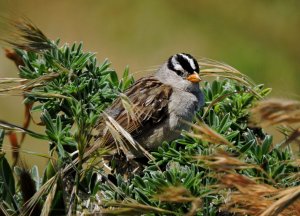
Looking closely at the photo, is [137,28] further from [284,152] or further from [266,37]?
[284,152]

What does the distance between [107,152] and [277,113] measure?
29.1 inches

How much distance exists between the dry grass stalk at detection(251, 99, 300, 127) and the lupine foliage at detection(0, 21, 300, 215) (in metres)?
0.15

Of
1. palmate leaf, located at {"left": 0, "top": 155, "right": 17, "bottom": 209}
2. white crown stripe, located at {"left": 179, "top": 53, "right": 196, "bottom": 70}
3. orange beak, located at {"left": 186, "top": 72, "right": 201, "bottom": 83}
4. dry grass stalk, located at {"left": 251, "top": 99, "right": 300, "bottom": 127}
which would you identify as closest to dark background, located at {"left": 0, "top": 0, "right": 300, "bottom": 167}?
white crown stripe, located at {"left": 179, "top": 53, "right": 196, "bottom": 70}

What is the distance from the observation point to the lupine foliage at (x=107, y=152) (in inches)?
89.3

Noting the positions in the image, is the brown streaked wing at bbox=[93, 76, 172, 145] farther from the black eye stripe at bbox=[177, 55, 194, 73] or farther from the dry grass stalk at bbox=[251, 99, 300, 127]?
the dry grass stalk at bbox=[251, 99, 300, 127]

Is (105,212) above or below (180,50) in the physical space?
above

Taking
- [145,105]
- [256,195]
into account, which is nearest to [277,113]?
[256,195]

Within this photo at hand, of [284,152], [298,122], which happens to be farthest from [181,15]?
[298,122]

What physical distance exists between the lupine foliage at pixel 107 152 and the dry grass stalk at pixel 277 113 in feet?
0.50

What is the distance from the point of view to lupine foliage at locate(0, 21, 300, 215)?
7.44ft

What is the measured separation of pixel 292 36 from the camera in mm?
6426

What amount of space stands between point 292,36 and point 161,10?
1110 millimetres

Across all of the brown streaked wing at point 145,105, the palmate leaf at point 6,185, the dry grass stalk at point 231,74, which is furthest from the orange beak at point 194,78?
the palmate leaf at point 6,185

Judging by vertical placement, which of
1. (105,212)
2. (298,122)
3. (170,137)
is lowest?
(170,137)
